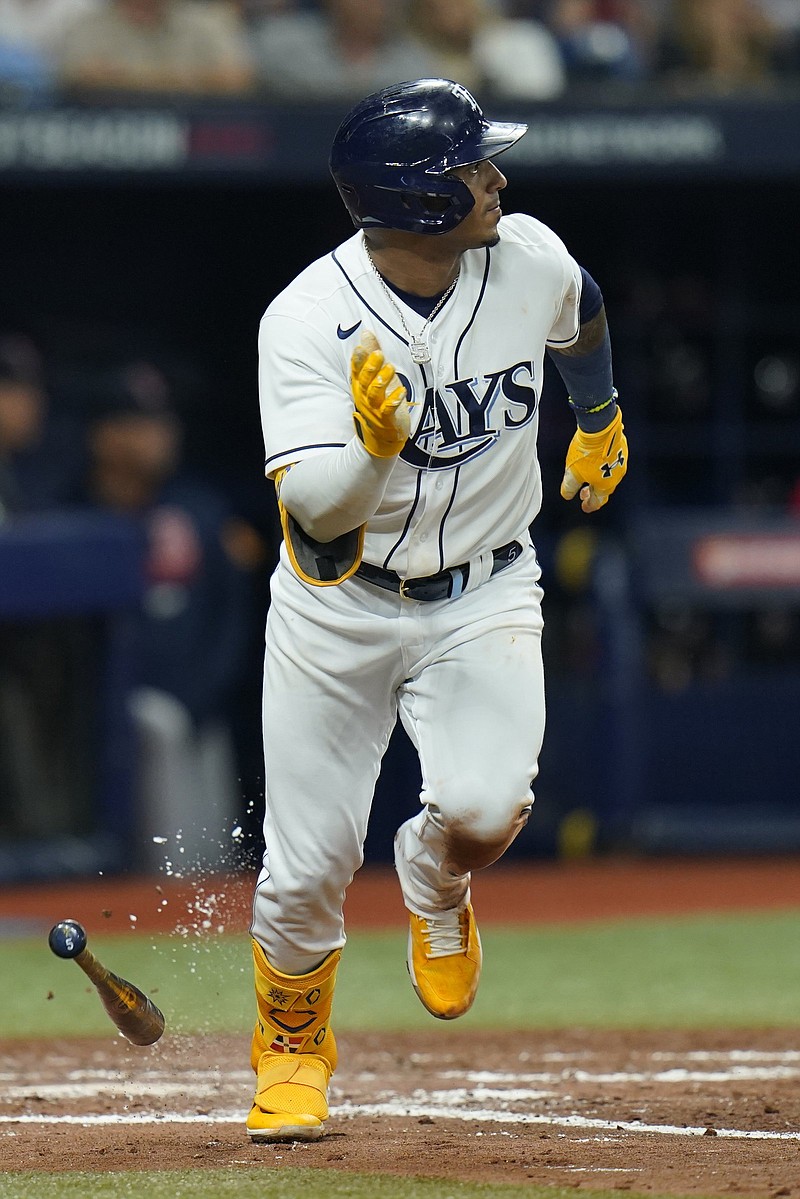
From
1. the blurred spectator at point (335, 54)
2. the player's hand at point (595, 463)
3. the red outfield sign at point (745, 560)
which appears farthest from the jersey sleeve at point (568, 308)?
the red outfield sign at point (745, 560)

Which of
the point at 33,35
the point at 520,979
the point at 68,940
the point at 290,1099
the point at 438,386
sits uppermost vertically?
the point at 33,35

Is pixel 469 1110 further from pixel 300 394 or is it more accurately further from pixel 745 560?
pixel 745 560

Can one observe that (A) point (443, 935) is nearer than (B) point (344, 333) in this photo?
No

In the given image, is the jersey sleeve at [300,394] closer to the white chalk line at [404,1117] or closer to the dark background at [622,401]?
the white chalk line at [404,1117]

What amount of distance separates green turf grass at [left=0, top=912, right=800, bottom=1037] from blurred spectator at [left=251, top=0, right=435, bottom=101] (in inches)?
143

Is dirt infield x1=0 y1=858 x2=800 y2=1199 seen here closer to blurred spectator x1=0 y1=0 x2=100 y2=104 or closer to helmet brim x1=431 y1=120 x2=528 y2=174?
helmet brim x1=431 y1=120 x2=528 y2=174

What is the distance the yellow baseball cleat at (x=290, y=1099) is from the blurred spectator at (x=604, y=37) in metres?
5.85

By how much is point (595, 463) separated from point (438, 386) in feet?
1.91

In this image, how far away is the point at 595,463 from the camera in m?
3.95

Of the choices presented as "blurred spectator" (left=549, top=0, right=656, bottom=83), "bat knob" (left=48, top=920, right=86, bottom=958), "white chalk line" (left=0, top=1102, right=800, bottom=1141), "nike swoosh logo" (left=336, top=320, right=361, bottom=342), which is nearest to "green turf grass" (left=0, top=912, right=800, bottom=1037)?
"white chalk line" (left=0, top=1102, right=800, bottom=1141)

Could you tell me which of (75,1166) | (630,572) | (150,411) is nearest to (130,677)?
(150,411)

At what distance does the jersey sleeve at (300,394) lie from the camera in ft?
11.0

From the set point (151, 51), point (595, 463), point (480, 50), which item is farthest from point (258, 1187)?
point (480, 50)

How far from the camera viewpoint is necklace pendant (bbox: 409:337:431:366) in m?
3.45
